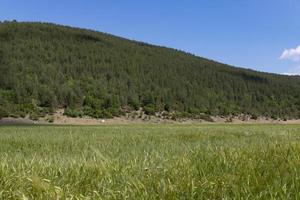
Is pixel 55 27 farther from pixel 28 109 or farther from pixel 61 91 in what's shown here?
pixel 28 109

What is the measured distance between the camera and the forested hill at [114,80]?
336 ft

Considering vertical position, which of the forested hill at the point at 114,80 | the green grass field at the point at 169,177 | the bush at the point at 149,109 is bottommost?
the green grass field at the point at 169,177

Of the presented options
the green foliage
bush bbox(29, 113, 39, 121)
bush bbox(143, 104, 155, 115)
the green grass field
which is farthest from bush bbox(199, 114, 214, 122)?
the green grass field

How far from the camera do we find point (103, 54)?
130m

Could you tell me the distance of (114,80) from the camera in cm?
11931

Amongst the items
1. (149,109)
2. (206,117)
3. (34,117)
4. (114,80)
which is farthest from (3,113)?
(206,117)

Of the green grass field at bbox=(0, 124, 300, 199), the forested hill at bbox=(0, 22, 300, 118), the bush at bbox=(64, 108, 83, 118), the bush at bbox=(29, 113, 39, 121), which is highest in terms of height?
the forested hill at bbox=(0, 22, 300, 118)

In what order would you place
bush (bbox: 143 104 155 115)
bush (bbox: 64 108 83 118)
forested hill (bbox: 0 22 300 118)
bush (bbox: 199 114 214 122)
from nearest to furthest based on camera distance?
bush (bbox: 64 108 83 118) < forested hill (bbox: 0 22 300 118) < bush (bbox: 143 104 155 115) < bush (bbox: 199 114 214 122)

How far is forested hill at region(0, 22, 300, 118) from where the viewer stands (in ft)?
336

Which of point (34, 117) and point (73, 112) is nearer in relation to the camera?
point (34, 117)

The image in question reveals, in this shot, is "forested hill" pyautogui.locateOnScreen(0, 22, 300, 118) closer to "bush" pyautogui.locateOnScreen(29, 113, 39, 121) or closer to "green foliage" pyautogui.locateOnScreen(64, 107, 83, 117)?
"green foliage" pyautogui.locateOnScreen(64, 107, 83, 117)

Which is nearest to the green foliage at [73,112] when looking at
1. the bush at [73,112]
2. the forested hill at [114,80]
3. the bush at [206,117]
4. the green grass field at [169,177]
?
the bush at [73,112]

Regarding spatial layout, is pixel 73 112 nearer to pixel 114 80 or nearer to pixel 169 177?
pixel 114 80

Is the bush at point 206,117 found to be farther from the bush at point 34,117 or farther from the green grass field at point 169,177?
the green grass field at point 169,177
